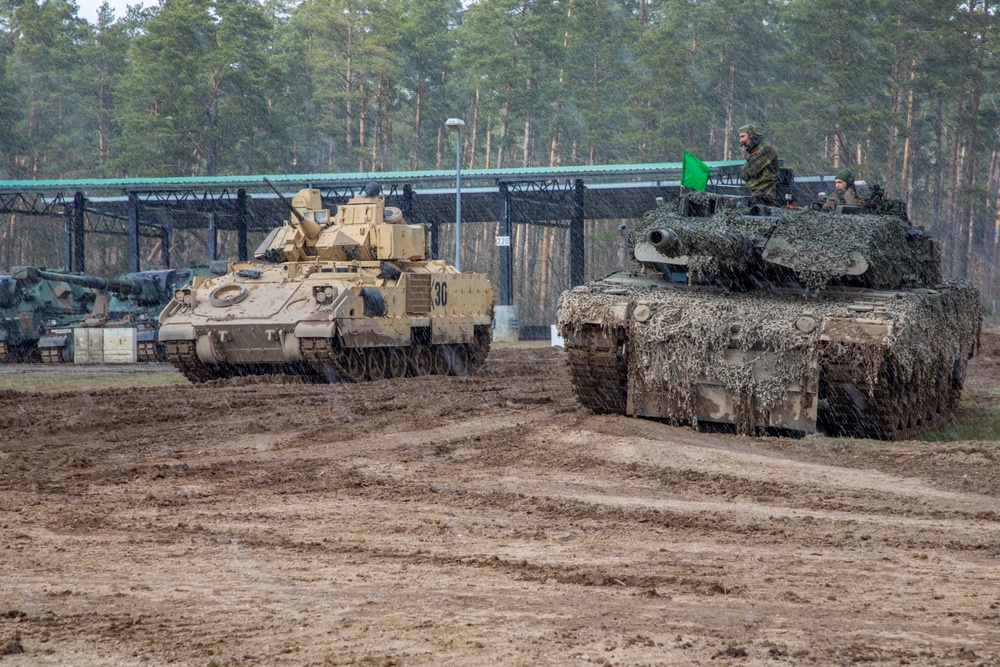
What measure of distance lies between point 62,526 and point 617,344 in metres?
5.92

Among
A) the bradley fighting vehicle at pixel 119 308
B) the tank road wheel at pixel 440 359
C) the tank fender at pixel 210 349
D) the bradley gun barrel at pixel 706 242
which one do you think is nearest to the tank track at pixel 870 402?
the bradley gun barrel at pixel 706 242

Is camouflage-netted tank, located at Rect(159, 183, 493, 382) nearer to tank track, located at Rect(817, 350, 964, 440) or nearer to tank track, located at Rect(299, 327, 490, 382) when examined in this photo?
tank track, located at Rect(299, 327, 490, 382)

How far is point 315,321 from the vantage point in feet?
55.5

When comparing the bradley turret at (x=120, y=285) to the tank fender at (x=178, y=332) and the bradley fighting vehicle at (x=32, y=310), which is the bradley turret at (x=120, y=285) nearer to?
the bradley fighting vehicle at (x=32, y=310)

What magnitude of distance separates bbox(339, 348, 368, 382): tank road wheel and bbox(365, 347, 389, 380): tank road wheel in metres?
0.11

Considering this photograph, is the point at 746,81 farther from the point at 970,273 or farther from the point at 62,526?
the point at 62,526

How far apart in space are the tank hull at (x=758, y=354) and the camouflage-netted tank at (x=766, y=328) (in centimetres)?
1

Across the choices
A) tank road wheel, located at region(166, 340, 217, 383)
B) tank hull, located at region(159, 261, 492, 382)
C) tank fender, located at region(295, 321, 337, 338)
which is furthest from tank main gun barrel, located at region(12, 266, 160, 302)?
tank fender, located at region(295, 321, 337, 338)

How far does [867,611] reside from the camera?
16.3ft

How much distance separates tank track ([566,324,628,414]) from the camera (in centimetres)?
1152

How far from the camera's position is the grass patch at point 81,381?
718 inches

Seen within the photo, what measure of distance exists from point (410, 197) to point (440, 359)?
1706 cm

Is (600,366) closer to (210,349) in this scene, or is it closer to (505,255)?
(210,349)

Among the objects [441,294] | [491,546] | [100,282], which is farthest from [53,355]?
[491,546]
